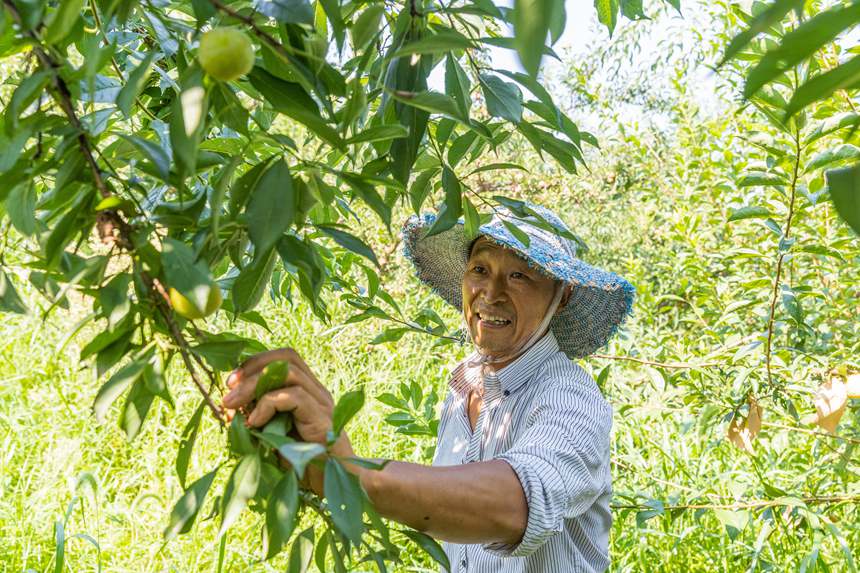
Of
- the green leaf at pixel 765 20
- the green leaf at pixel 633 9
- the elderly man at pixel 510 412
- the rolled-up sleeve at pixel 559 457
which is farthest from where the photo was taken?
the rolled-up sleeve at pixel 559 457

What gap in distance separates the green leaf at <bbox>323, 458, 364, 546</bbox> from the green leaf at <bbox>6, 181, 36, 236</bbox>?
12.4 inches

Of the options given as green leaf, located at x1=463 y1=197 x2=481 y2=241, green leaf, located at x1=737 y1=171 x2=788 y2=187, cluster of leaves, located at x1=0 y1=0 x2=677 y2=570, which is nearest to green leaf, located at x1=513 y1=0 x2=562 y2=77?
cluster of leaves, located at x1=0 y1=0 x2=677 y2=570

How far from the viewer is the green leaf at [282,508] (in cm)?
65

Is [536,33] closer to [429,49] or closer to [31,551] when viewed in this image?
[429,49]

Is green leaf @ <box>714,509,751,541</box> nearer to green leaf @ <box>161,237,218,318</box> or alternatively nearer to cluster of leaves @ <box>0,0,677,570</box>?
cluster of leaves @ <box>0,0,677,570</box>

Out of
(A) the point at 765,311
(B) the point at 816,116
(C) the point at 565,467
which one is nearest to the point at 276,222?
(C) the point at 565,467

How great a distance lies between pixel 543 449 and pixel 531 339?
0.49 meters

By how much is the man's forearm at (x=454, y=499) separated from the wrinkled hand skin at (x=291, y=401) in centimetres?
14

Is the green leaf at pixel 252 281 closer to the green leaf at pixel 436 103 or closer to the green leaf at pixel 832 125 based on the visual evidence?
the green leaf at pixel 436 103

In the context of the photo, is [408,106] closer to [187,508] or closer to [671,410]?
[187,508]

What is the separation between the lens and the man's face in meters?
1.80

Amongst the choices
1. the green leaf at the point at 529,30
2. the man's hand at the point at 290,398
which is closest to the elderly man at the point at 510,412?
the man's hand at the point at 290,398

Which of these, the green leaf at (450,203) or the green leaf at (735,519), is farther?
the green leaf at (735,519)

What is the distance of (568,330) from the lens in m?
1.97
